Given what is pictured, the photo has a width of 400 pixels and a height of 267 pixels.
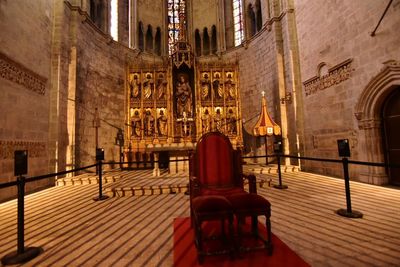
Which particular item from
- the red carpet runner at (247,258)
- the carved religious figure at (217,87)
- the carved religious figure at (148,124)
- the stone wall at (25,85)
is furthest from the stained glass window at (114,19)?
the red carpet runner at (247,258)

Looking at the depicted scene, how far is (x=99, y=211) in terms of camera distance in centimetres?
419

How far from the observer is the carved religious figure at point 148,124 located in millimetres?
10234

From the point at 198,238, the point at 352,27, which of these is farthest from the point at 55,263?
the point at 352,27

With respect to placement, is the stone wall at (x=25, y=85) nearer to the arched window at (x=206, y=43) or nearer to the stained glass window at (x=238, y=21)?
the arched window at (x=206, y=43)

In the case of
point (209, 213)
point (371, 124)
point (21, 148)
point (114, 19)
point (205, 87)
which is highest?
point (114, 19)

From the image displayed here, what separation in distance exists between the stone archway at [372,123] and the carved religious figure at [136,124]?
8189 millimetres

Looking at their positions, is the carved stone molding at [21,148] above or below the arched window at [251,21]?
below

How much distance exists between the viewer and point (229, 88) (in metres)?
10.7

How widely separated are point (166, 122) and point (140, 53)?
5585 mm

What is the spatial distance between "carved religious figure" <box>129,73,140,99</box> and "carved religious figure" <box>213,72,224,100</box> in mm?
3667

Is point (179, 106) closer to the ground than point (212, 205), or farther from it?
farther from it

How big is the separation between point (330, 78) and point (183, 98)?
623cm

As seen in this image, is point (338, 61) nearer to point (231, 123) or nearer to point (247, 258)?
point (231, 123)

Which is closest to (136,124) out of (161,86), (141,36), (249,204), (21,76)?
(161,86)
